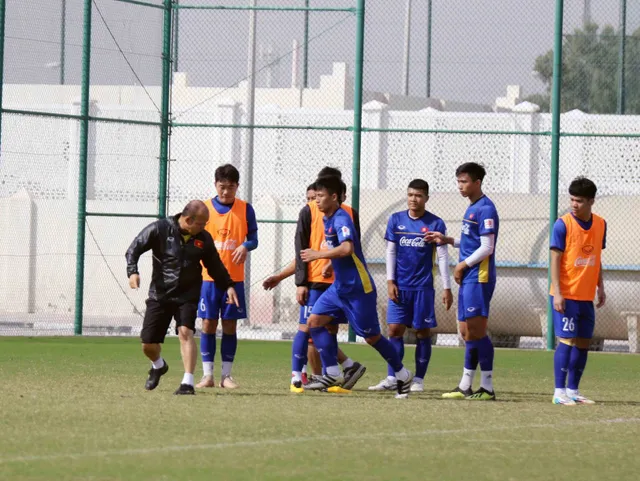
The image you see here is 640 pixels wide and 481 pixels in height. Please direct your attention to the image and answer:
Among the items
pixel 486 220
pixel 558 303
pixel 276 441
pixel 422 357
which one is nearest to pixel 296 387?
pixel 422 357

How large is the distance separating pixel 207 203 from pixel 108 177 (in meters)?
16.0

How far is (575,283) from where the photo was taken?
35.9 ft

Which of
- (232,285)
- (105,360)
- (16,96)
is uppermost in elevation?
(16,96)

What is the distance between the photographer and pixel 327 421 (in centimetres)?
911

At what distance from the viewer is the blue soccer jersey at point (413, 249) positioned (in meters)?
12.4

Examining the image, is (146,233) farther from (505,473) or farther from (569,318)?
(505,473)

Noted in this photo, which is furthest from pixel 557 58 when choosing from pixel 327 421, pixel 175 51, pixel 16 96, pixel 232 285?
pixel 327 421

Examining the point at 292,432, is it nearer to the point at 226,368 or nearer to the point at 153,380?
the point at 153,380

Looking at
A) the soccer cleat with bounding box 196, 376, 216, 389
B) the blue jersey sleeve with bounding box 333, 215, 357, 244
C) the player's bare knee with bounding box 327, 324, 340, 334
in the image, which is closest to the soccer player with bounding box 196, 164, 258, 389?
the soccer cleat with bounding box 196, 376, 216, 389

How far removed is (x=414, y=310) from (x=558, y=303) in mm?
1836

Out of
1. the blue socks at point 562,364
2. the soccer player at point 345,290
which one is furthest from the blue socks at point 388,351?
the blue socks at point 562,364

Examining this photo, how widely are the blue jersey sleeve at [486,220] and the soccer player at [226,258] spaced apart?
76.9 inches

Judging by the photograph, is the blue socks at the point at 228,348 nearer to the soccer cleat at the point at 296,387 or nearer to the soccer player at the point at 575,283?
the soccer cleat at the point at 296,387

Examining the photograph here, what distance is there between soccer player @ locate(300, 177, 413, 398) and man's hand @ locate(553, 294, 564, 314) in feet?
4.24
